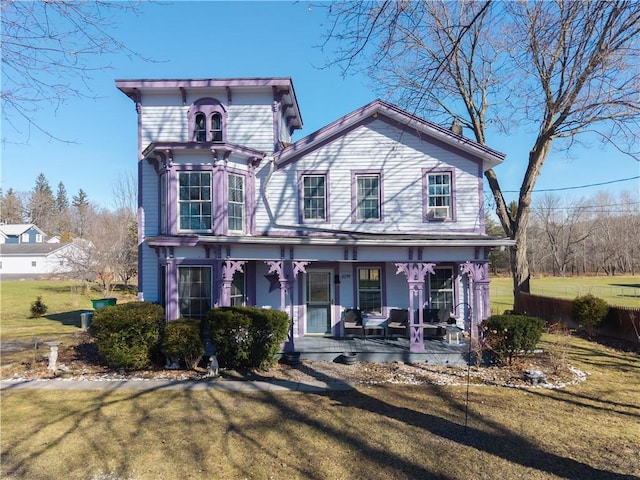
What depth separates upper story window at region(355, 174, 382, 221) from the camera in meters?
13.5

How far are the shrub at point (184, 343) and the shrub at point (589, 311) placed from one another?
48.9 ft

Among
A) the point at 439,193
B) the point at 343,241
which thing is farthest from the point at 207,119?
the point at 439,193

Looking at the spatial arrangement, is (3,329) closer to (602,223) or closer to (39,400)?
(39,400)

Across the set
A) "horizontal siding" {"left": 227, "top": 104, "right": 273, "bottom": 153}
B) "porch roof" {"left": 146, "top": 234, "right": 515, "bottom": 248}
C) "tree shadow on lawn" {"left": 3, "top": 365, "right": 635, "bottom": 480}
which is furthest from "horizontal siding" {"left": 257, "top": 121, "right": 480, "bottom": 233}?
"tree shadow on lawn" {"left": 3, "top": 365, "right": 635, "bottom": 480}

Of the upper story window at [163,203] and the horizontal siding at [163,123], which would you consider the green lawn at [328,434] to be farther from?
the horizontal siding at [163,123]

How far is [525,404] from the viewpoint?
7789 millimetres

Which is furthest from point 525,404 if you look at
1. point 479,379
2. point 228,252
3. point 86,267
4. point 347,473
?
point 86,267

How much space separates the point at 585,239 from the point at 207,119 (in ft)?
229

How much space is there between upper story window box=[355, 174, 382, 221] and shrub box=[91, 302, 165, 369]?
7.42 meters

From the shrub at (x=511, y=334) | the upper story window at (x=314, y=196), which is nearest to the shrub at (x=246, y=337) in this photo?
the upper story window at (x=314, y=196)

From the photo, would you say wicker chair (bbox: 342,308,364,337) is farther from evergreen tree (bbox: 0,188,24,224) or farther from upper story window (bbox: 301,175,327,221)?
evergreen tree (bbox: 0,188,24,224)

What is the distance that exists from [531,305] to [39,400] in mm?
20543

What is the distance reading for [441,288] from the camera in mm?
13445

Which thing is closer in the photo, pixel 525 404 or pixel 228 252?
pixel 525 404
